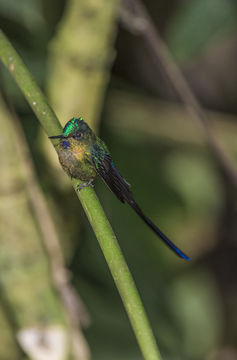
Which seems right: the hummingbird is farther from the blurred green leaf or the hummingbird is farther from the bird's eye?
the blurred green leaf

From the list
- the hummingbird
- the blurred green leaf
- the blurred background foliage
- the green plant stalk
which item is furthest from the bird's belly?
the blurred green leaf

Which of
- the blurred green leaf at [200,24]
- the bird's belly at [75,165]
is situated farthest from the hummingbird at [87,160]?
the blurred green leaf at [200,24]

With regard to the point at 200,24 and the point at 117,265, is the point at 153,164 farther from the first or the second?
the point at 117,265

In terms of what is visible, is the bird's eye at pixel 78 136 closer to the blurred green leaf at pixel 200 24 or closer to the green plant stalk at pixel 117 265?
the green plant stalk at pixel 117 265

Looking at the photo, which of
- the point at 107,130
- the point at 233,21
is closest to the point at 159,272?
the point at 107,130

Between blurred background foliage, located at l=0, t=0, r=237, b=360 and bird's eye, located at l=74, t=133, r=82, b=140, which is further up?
bird's eye, located at l=74, t=133, r=82, b=140

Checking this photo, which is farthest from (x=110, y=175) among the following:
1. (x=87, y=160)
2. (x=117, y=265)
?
(x=117, y=265)
